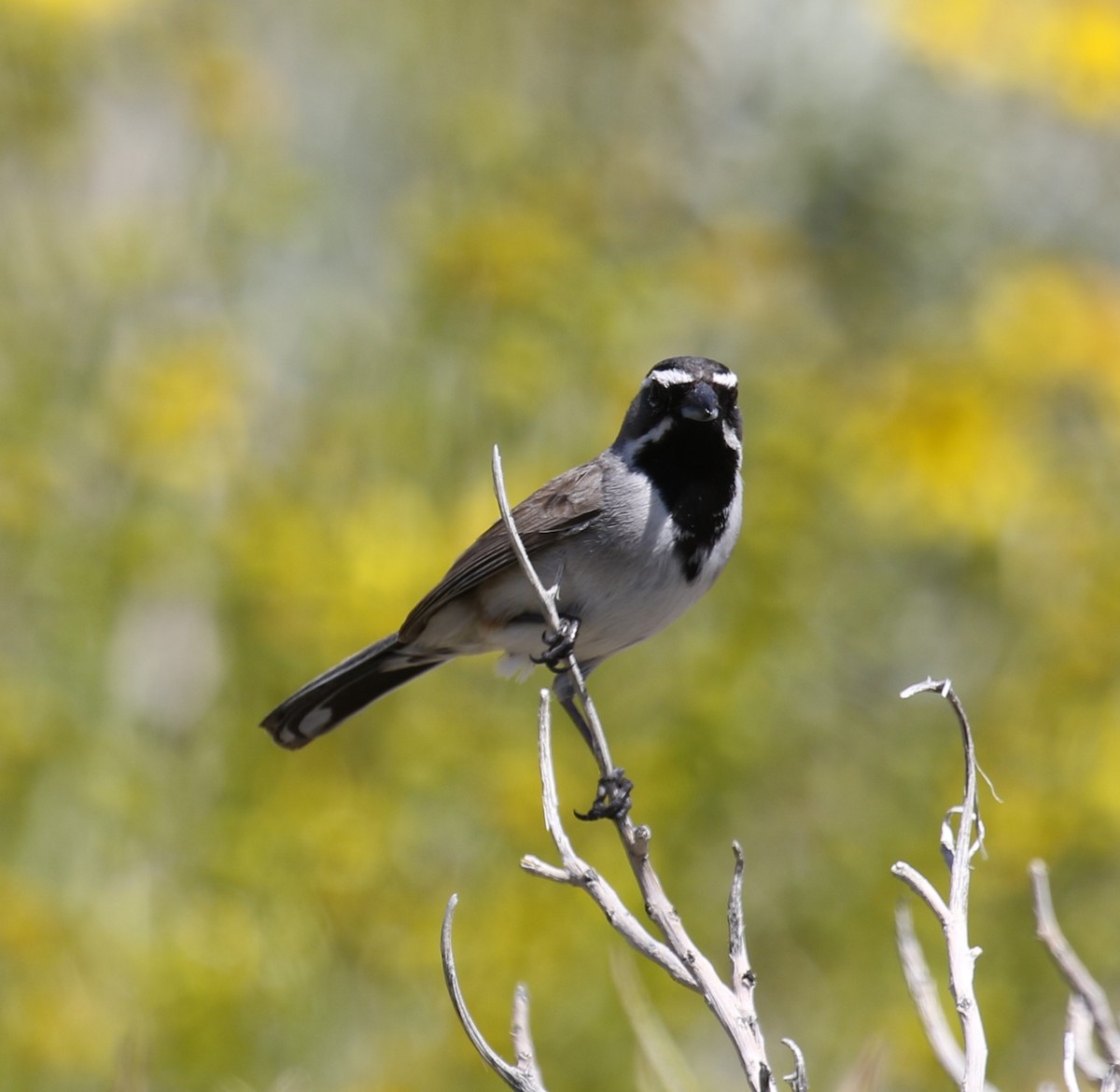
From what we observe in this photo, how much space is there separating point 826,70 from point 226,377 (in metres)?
4.13

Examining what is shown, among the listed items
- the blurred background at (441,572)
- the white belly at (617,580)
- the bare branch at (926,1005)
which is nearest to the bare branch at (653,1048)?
the bare branch at (926,1005)

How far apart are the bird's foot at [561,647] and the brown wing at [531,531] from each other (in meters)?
0.26

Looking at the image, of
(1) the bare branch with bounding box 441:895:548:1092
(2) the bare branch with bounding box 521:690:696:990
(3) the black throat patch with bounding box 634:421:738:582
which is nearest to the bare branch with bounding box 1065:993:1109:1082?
(2) the bare branch with bounding box 521:690:696:990

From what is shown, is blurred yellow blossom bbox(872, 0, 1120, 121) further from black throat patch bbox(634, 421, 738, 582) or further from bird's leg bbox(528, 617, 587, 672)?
bird's leg bbox(528, 617, 587, 672)

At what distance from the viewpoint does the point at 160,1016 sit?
15.9ft

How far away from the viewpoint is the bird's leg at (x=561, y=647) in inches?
157

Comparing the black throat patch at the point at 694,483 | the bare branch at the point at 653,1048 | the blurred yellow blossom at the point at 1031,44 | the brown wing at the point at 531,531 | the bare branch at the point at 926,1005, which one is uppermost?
the blurred yellow blossom at the point at 1031,44

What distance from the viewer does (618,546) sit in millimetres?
4070

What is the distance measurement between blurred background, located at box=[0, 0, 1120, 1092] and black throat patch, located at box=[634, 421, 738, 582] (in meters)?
1.40

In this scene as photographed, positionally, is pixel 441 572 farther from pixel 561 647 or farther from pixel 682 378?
pixel 682 378

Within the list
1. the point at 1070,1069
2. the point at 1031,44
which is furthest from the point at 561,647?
the point at 1031,44

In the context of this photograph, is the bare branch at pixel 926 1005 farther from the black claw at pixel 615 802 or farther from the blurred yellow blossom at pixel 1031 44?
the blurred yellow blossom at pixel 1031 44

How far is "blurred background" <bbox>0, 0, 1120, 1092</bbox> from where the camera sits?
16.5 feet

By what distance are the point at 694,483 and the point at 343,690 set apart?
4.29 feet
